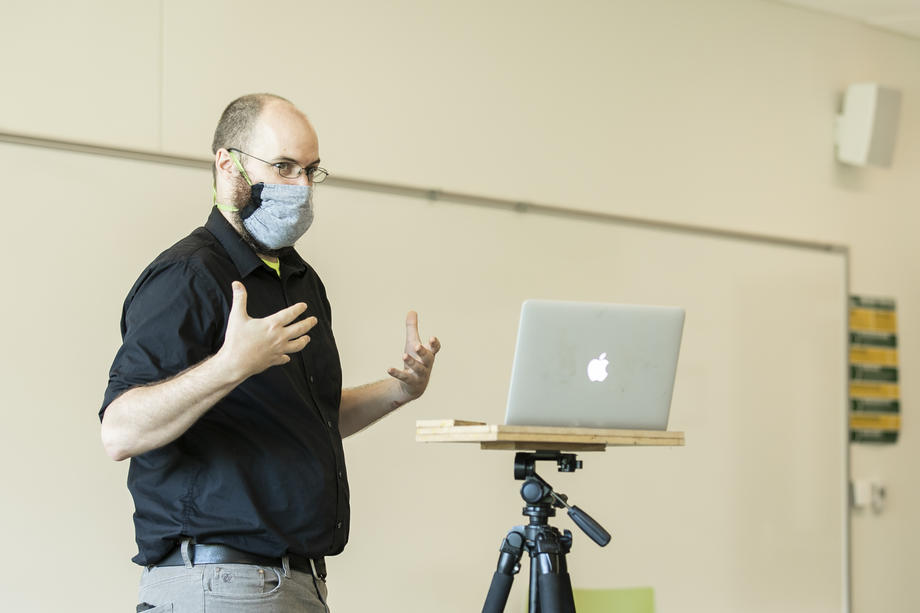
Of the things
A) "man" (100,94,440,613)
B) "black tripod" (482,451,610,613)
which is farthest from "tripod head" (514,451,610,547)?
"man" (100,94,440,613)

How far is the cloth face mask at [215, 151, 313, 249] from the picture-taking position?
73.8 inches

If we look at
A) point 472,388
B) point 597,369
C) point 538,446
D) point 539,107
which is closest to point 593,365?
point 597,369

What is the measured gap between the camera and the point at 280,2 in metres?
3.22

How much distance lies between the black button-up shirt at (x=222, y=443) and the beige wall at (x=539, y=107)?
1.23m

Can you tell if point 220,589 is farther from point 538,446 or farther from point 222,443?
point 538,446

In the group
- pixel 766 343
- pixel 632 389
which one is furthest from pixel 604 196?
pixel 632 389

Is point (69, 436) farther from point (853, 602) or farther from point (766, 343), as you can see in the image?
point (853, 602)

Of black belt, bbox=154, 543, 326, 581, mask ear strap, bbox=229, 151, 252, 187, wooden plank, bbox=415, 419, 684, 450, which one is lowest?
black belt, bbox=154, 543, 326, 581

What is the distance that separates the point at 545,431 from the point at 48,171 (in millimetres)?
1702

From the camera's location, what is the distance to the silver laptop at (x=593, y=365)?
203 cm

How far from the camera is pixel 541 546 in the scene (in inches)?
79.2

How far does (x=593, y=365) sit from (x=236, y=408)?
2.41ft

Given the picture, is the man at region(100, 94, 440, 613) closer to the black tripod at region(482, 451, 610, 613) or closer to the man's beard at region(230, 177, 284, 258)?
the man's beard at region(230, 177, 284, 258)

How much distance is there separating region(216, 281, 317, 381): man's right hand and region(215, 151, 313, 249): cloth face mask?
0.34 meters
